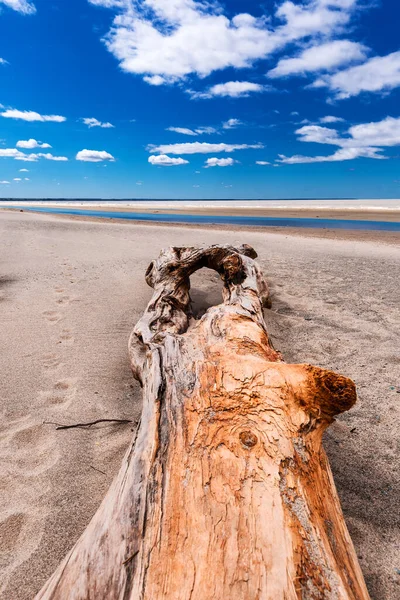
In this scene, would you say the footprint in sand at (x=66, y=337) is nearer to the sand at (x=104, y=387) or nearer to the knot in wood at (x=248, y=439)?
the sand at (x=104, y=387)

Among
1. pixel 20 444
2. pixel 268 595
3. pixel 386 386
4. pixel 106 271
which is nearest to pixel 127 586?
pixel 268 595

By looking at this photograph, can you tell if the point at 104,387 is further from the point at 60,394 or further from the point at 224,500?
the point at 224,500

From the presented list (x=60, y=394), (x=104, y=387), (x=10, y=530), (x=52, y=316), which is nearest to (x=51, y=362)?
(x=60, y=394)

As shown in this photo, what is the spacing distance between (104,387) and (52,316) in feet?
7.10

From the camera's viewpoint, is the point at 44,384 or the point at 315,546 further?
the point at 44,384

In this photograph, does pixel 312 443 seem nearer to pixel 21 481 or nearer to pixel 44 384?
pixel 21 481

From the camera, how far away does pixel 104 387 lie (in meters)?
3.20

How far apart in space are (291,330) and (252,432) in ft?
9.80

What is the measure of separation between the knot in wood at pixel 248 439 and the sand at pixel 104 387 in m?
0.79

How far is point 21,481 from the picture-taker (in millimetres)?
2131

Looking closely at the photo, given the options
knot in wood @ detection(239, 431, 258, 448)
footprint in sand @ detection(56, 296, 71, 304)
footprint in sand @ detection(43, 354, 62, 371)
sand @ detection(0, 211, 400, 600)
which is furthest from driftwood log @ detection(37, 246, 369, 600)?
footprint in sand @ detection(56, 296, 71, 304)

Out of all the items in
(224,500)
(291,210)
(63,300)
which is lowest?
(291,210)

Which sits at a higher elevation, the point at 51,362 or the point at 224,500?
the point at 224,500

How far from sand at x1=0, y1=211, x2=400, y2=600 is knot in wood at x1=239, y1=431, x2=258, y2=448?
79 centimetres
